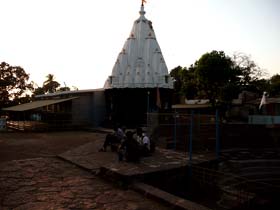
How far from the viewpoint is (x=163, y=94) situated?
980 inches

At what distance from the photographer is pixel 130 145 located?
8195 mm

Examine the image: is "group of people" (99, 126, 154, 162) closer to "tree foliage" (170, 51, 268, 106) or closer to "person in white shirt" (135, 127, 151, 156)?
"person in white shirt" (135, 127, 151, 156)

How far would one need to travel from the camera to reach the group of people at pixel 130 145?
8.27 m

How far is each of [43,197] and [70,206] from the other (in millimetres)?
880

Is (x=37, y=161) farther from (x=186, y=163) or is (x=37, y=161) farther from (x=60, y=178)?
(x=186, y=163)

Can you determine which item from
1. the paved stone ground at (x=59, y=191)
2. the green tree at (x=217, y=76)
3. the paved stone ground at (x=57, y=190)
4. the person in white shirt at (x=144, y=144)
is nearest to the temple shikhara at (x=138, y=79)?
the green tree at (x=217, y=76)

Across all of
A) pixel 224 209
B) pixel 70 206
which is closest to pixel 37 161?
pixel 70 206

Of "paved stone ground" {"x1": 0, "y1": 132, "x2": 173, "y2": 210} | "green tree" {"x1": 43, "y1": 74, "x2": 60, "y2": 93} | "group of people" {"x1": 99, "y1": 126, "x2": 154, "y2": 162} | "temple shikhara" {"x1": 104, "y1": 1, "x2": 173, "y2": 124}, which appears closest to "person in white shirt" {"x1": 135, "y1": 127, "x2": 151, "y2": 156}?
"group of people" {"x1": 99, "y1": 126, "x2": 154, "y2": 162}

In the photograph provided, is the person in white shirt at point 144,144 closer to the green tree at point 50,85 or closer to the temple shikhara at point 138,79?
the temple shikhara at point 138,79

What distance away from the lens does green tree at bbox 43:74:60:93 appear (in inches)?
2201

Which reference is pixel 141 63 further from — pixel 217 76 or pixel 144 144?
pixel 144 144

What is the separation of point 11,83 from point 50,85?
20.3 meters

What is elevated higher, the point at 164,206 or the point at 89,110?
the point at 89,110

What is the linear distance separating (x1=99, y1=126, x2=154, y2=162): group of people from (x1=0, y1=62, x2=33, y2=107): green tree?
29.8 m
